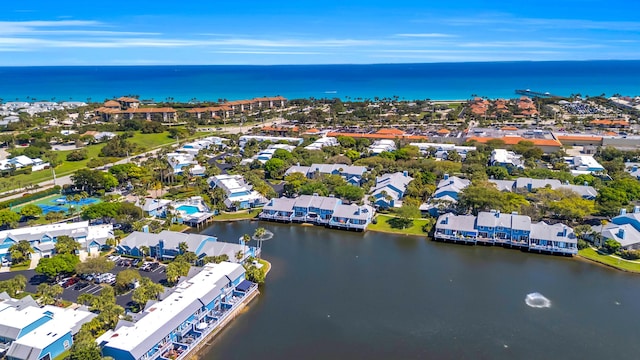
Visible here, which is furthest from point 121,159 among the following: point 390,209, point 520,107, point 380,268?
point 520,107

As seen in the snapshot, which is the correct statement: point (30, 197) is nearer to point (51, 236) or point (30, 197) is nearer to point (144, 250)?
point (51, 236)

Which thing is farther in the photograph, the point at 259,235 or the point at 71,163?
the point at 71,163

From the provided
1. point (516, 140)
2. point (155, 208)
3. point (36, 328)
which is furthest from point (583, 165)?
point (36, 328)

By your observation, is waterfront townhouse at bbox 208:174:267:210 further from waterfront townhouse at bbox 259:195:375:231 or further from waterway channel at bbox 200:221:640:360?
waterway channel at bbox 200:221:640:360

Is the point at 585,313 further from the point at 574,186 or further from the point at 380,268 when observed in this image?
the point at 574,186

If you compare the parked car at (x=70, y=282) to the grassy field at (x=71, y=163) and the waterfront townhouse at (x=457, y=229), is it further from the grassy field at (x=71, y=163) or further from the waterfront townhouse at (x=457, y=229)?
the grassy field at (x=71, y=163)

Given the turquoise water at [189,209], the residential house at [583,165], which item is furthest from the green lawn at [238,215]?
the residential house at [583,165]

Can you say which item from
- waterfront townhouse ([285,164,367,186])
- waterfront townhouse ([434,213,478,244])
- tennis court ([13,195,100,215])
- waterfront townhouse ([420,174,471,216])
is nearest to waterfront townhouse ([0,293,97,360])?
tennis court ([13,195,100,215])
